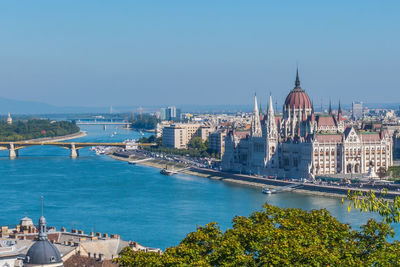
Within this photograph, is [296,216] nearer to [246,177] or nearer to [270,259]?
[270,259]

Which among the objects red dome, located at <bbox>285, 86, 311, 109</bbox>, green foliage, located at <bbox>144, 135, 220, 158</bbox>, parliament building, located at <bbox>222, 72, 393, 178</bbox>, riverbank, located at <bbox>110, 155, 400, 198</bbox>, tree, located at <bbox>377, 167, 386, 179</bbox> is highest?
red dome, located at <bbox>285, 86, 311, 109</bbox>

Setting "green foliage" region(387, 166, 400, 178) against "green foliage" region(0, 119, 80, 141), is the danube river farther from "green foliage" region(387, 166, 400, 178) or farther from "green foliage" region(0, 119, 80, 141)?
"green foliage" region(0, 119, 80, 141)

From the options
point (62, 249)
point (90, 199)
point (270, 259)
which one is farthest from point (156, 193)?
point (270, 259)

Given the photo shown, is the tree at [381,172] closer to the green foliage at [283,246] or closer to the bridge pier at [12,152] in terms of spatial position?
the green foliage at [283,246]

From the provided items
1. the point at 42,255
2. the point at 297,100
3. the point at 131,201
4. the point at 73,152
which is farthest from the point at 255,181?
the point at 42,255

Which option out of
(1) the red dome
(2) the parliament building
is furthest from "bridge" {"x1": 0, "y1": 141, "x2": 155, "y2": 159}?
(1) the red dome

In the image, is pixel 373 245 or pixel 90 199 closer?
pixel 373 245
